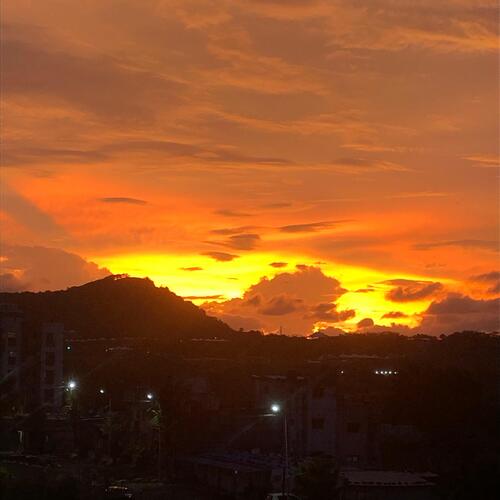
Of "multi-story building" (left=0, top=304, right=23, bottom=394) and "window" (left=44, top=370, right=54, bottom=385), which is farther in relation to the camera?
"multi-story building" (left=0, top=304, right=23, bottom=394)

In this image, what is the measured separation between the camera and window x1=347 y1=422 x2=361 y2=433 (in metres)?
71.3

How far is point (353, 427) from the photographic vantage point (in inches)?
2813

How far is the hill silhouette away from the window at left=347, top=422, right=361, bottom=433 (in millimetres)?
88472

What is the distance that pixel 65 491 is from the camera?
4731 centimetres

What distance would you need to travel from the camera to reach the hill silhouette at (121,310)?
165625 millimetres

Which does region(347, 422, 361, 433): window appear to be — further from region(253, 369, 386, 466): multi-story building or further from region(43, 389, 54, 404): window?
region(43, 389, 54, 404): window

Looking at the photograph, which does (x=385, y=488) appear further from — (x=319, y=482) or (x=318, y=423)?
(x=318, y=423)

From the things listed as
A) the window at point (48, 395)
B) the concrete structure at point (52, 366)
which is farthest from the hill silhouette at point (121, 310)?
the window at point (48, 395)

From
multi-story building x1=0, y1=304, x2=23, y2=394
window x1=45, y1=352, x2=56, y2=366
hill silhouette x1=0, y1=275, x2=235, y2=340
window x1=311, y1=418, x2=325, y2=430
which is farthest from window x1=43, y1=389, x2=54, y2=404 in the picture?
hill silhouette x1=0, y1=275, x2=235, y2=340

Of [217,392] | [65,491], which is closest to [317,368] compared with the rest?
[217,392]

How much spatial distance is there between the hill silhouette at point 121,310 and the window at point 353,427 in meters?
88.5

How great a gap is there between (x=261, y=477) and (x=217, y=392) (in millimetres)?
36776

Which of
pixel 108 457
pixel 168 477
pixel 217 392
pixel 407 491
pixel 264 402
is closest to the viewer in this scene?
pixel 407 491

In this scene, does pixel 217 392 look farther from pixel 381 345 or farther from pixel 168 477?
pixel 381 345
